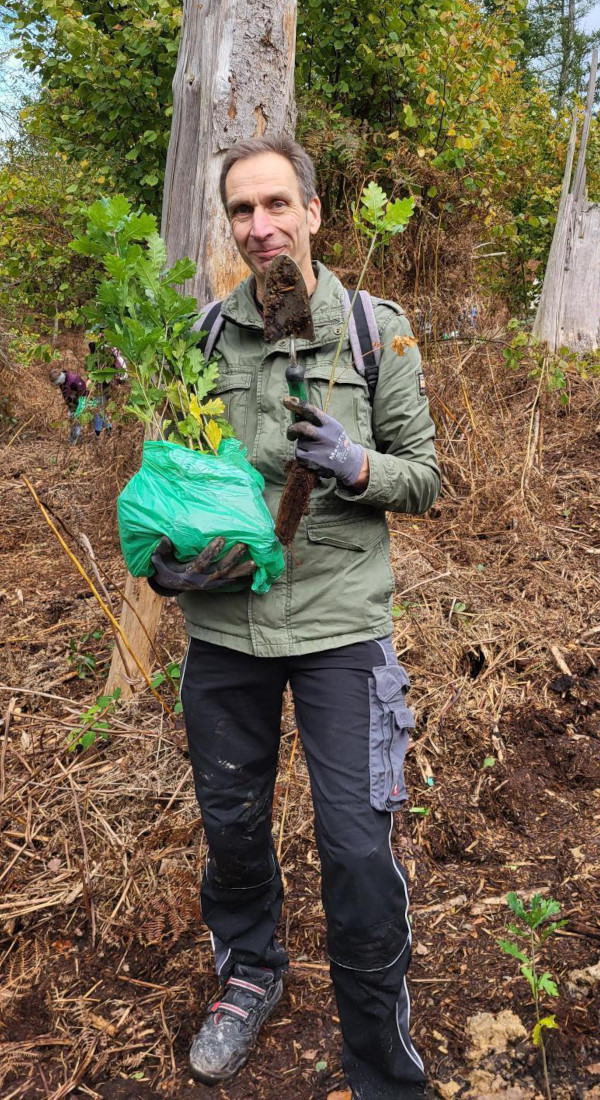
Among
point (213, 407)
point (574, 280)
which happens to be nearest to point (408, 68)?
point (574, 280)

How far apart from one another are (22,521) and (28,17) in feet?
11.9

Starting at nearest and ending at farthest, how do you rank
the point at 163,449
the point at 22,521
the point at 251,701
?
the point at 163,449
the point at 251,701
the point at 22,521

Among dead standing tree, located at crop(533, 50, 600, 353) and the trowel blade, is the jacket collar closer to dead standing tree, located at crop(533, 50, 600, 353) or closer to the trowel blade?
the trowel blade

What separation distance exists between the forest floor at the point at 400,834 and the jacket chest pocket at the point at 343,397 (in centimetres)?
175

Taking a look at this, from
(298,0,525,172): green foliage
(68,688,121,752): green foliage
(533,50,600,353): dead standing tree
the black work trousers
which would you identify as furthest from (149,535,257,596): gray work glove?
(533,50,600,353): dead standing tree

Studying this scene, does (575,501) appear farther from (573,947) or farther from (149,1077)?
(149,1077)

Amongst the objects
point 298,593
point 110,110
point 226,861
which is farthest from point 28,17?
point 226,861

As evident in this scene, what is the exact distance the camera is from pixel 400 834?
124 inches

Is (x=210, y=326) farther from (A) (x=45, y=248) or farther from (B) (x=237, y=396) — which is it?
(A) (x=45, y=248)

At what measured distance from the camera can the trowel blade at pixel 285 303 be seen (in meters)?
1.83

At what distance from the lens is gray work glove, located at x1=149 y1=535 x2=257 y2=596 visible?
181 cm

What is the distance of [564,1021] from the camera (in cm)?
226

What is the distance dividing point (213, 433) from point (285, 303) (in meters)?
0.36

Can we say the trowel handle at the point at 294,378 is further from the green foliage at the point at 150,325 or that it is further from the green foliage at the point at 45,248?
the green foliage at the point at 45,248
